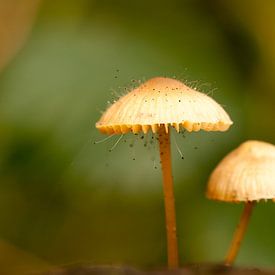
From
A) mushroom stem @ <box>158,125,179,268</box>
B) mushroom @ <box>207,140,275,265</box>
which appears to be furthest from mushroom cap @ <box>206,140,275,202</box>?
mushroom stem @ <box>158,125,179,268</box>

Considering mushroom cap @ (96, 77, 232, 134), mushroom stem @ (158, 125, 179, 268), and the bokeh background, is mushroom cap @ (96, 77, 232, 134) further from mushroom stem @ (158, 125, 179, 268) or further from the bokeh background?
the bokeh background

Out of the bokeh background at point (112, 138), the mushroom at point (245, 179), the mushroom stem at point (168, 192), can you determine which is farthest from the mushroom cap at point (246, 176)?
the bokeh background at point (112, 138)

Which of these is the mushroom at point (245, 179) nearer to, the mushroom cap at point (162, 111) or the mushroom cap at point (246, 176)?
the mushroom cap at point (246, 176)

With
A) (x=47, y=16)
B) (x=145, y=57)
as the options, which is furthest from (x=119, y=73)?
(x=47, y=16)

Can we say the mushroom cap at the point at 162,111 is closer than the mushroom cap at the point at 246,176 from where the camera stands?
Yes

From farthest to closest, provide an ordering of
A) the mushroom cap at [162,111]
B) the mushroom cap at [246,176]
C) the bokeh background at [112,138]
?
1. the bokeh background at [112,138]
2. the mushroom cap at [246,176]
3. the mushroom cap at [162,111]

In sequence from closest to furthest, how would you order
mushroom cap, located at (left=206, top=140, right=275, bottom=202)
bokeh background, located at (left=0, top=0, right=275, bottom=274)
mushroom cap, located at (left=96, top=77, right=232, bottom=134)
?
1. mushroom cap, located at (left=96, top=77, right=232, bottom=134)
2. mushroom cap, located at (left=206, top=140, right=275, bottom=202)
3. bokeh background, located at (left=0, top=0, right=275, bottom=274)

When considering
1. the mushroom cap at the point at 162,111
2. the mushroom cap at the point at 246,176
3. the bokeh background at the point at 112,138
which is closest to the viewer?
the mushroom cap at the point at 162,111
